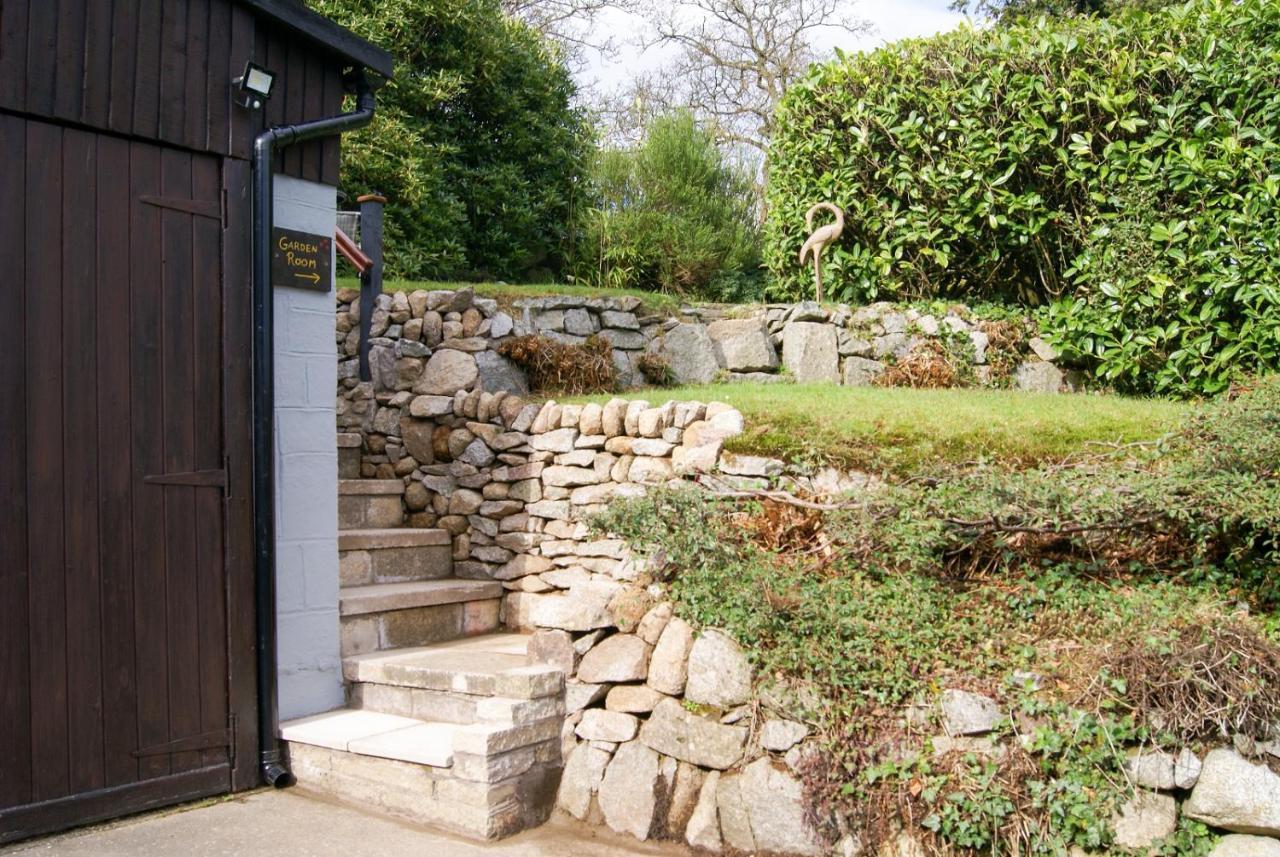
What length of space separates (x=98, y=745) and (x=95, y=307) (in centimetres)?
177

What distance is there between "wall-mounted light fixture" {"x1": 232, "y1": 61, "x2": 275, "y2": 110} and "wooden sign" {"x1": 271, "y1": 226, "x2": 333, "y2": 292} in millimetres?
575

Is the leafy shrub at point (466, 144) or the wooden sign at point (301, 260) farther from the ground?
the leafy shrub at point (466, 144)

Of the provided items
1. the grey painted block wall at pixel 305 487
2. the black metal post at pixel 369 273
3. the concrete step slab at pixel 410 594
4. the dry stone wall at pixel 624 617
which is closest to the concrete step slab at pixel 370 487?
the dry stone wall at pixel 624 617

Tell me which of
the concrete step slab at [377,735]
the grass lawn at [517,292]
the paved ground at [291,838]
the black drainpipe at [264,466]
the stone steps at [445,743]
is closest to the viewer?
the paved ground at [291,838]

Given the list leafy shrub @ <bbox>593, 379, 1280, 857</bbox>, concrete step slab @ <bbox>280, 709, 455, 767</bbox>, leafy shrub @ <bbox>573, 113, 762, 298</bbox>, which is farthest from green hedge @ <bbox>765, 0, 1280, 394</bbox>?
concrete step slab @ <bbox>280, 709, 455, 767</bbox>

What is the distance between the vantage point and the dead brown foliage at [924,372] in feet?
24.6

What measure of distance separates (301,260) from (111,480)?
1.38 m

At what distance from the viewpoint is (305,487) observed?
4867 mm

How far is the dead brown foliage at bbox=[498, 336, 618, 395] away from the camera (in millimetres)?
7277

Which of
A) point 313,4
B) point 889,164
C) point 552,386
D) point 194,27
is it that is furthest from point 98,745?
point 313,4

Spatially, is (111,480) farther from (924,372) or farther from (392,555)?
(924,372)

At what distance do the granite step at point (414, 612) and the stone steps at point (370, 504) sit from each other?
57 centimetres

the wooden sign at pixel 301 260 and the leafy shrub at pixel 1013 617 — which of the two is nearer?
the leafy shrub at pixel 1013 617

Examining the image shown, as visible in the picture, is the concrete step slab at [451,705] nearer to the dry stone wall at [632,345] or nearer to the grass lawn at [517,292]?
the dry stone wall at [632,345]
